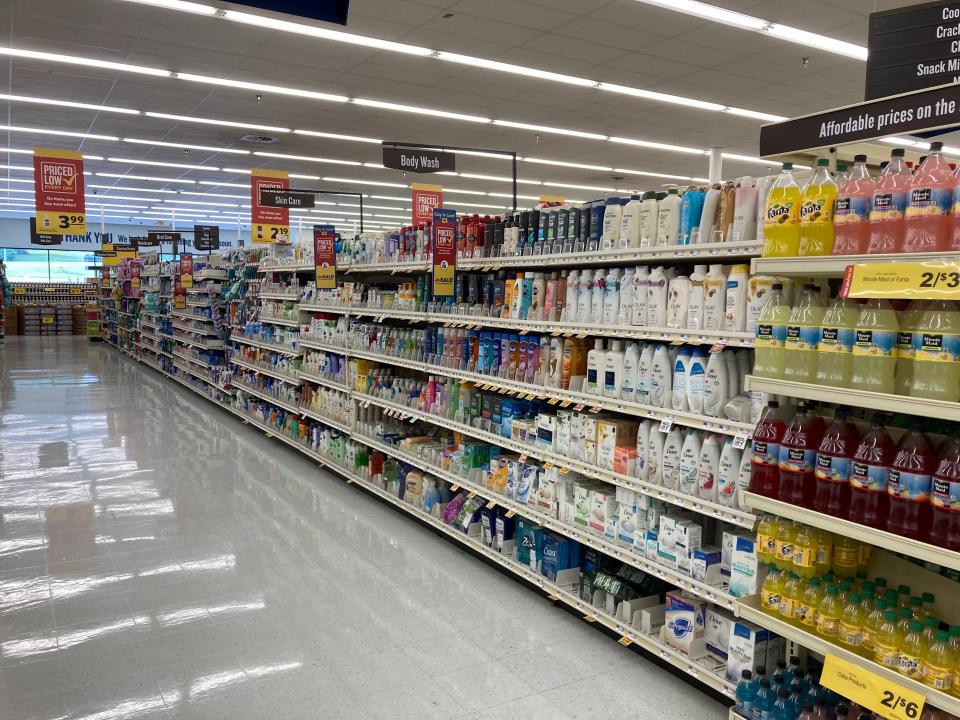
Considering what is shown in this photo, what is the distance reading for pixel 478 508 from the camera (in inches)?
193

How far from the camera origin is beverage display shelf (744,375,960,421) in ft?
6.53

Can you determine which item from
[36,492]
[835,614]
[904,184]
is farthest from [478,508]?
[36,492]

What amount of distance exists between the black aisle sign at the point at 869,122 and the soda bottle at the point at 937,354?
55cm

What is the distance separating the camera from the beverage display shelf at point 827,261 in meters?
2.05

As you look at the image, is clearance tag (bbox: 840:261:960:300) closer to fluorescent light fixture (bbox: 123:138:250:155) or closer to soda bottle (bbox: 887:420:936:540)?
soda bottle (bbox: 887:420:936:540)

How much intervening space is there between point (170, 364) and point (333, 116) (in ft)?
22.0

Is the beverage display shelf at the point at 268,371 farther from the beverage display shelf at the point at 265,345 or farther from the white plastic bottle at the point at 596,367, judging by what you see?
the white plastic bottle at the point at 596,367

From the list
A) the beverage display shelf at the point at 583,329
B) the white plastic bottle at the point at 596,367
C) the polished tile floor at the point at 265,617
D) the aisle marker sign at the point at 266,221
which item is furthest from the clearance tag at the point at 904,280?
the aisle marker sign at the point at 266,221

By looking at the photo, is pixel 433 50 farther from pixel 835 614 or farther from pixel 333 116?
pixel 835 614

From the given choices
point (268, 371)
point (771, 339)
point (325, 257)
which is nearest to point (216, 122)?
point (268, 371)

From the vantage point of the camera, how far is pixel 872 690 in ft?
7.14

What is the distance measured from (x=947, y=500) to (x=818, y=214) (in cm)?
101

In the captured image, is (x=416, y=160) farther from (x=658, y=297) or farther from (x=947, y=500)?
(x=947, y=500)

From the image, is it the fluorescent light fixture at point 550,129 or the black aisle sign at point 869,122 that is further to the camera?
the fluorescent light fixture at point 550,129
